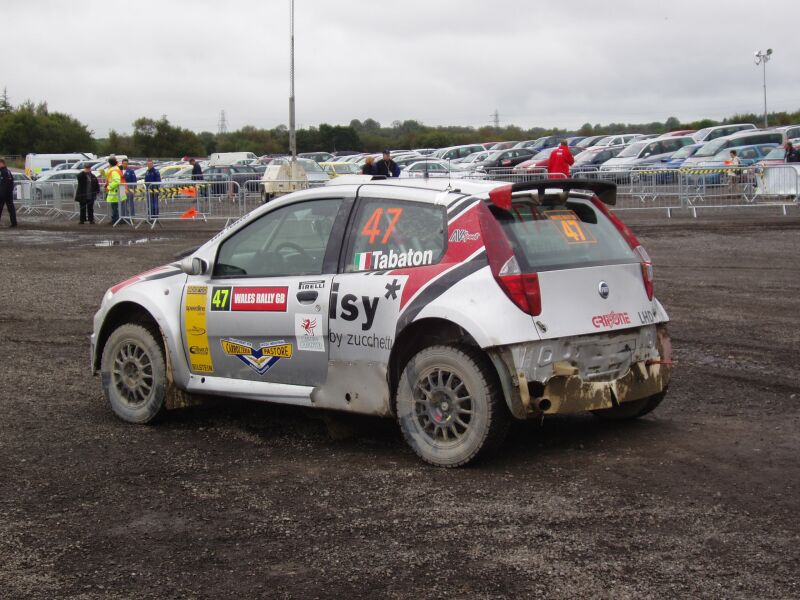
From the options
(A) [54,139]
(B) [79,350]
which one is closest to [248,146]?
(A) [54,139]

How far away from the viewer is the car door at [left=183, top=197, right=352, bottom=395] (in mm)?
6621

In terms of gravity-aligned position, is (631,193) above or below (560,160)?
below

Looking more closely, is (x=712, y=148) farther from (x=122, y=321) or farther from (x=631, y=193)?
(x=122, y=321)

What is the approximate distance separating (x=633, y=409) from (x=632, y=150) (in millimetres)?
36728

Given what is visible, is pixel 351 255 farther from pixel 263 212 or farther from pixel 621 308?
pixel 621 308

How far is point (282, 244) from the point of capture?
7.00 m

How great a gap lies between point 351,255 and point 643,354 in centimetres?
185

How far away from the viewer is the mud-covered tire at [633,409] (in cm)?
688

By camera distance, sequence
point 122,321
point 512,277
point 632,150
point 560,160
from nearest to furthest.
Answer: point 512,277, point 122,321, point 560,160, point 632,150

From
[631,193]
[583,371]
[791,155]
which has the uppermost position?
[791,155]

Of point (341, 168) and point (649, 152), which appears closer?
point (649, 152)

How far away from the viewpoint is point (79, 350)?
33.8 ft

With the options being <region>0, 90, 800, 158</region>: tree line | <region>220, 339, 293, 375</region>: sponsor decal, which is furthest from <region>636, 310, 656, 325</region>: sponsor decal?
<region>0, 90, 800, 158</region>: tree line

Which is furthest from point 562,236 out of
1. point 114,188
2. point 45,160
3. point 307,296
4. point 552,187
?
point 45,160
